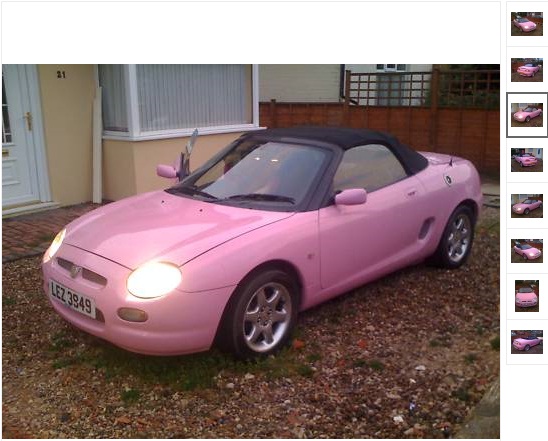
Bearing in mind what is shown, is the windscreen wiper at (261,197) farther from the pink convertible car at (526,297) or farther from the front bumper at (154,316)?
the pink convertible car at (526,297)

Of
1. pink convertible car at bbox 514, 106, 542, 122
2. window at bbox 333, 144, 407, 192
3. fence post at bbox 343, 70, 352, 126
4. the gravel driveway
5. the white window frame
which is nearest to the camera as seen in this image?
pink convertible car at bbox 514, 106, 542, 122

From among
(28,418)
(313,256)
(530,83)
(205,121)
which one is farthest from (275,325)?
(205,121)

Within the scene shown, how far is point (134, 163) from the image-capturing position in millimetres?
7410

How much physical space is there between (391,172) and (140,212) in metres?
2.06

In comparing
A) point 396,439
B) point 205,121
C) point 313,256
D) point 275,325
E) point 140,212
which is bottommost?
point 396,439

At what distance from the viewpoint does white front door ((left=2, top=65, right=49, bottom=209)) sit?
6.77 m

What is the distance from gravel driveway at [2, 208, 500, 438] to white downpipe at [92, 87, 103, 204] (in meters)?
3.30

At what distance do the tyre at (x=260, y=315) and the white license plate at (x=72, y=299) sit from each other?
2.56ft

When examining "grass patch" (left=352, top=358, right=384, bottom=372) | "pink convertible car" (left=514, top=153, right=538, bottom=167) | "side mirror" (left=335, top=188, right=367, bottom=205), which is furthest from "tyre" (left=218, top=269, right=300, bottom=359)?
"pink convertible car" (left=514, top=153, right=538, bottom=167)

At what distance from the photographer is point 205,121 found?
8.37 m

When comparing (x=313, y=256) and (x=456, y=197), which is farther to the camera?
(x=456, y=197)

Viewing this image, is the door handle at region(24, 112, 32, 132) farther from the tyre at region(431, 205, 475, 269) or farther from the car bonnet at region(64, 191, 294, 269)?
the tyre at region(431, 205, 475, 269)
